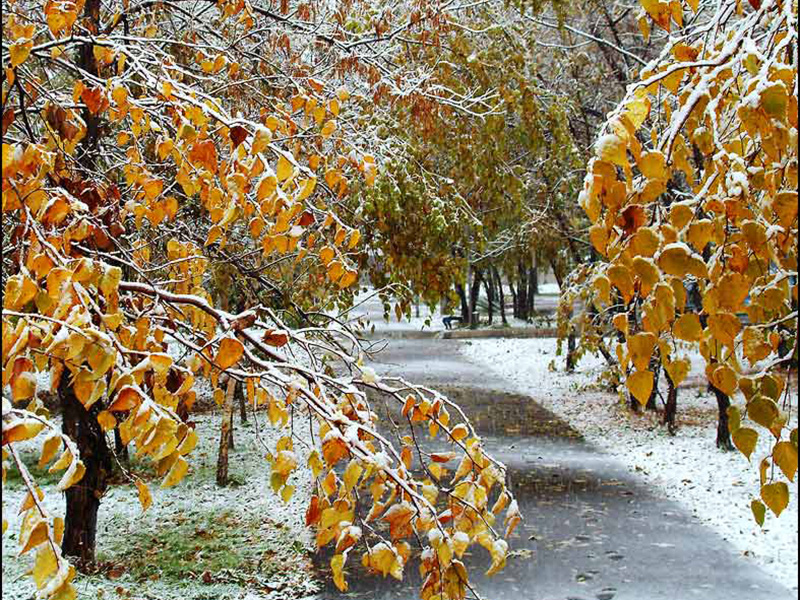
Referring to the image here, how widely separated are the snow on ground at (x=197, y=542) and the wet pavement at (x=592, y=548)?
58cm

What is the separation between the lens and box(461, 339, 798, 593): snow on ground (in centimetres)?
684

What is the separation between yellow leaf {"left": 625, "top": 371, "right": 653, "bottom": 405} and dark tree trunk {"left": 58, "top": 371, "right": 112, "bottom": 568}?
16.1ft

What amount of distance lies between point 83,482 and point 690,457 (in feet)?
23.5

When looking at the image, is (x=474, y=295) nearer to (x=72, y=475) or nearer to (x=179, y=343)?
(x=179, y=343)

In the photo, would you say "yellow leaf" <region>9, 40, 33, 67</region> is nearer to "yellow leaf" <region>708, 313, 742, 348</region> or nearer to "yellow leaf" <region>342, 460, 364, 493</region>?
"yellow leaf" <region>342, 460, 364, 493</region>

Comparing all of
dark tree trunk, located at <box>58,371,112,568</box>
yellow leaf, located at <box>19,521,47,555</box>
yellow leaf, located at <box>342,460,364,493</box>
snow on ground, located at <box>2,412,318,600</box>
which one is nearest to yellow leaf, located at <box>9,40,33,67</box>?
yellow leaf, located at <box>19,521,47,555</box>

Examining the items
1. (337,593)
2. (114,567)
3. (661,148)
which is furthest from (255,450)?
(661,148)

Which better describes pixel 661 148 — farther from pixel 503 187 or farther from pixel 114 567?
pixel 503 187

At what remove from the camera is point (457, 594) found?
7.36ft

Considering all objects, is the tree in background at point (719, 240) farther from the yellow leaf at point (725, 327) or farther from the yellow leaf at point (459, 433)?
the yellow leaf at point (459, 433)

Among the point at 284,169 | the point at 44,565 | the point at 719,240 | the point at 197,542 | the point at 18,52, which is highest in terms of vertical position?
the point at 18,52

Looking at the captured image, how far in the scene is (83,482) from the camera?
5898mm

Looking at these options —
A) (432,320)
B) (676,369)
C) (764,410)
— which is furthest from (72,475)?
(432,320)

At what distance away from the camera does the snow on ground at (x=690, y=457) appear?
6.84 m
